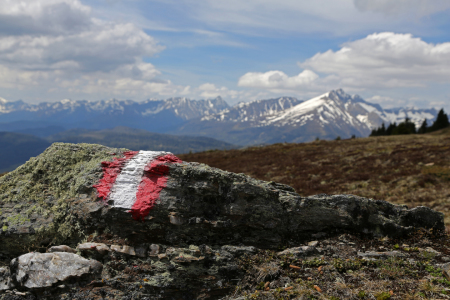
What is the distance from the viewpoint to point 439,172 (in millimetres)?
23406

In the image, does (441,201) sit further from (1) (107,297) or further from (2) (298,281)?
(1) (107,297)

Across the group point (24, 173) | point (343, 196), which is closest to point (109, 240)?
point (24, 173)

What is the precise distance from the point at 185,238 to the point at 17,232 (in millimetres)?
4540

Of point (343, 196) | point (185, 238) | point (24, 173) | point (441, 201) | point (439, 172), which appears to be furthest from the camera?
point (439, 172)

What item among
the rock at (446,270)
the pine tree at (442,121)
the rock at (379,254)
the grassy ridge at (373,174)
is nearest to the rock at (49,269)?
the rock at (379,254)

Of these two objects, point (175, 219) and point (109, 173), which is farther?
point (109, 173)

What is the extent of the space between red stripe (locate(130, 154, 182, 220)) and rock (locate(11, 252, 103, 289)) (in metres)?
1.64

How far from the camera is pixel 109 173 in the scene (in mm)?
7855

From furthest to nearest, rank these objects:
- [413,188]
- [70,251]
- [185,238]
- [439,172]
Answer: [439,172]
[413,188]
[185,238]
[70,251]

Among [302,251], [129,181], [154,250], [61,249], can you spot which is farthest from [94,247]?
[302,251]

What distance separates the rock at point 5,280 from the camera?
6070mm

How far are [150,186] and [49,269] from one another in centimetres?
312

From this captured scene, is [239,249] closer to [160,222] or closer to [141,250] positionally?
[160,222]

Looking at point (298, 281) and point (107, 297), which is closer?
point (107, 297)
